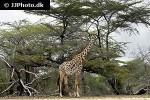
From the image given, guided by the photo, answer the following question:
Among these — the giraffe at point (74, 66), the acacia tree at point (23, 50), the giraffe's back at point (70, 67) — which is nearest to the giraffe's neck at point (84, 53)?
the giraffe at point (74, 66)

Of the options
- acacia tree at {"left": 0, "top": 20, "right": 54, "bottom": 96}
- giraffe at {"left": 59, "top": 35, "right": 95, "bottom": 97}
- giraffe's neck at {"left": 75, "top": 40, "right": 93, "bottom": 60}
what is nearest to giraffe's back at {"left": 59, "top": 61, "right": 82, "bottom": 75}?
giraffe at {"left": 59, "top": 35, "right": 95, "bottom": 97}

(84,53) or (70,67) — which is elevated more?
(84,53)

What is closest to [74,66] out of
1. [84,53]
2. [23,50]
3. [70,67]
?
[70,67]

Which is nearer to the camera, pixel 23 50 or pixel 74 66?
pixel 74 66

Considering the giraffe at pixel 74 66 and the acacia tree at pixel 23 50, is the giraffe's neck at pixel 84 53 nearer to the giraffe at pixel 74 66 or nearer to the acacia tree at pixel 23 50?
the giraffe at pixel 74 66

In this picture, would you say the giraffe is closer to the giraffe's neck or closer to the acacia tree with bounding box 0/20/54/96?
the giraffe's neck

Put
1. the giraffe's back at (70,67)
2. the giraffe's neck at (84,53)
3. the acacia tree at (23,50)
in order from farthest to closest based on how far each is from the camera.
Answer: the acacia tree at (23,50)
the giraffe's neck at (84,53)
the giraffe's back at (70,67)

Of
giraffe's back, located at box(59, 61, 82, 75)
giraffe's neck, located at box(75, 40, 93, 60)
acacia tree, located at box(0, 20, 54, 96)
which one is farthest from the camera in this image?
acacia tree, located at box(0, 20, 54, 96)

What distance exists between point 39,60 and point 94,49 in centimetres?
259

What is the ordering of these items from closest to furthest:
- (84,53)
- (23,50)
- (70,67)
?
1. (70,67)
2. (84,53)
3. (23,50)

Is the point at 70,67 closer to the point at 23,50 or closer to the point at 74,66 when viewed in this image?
the point at 74,66

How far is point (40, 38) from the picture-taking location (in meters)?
21.4

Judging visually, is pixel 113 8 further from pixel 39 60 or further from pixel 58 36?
pixel 39 60

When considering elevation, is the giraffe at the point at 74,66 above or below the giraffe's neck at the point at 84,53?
below
